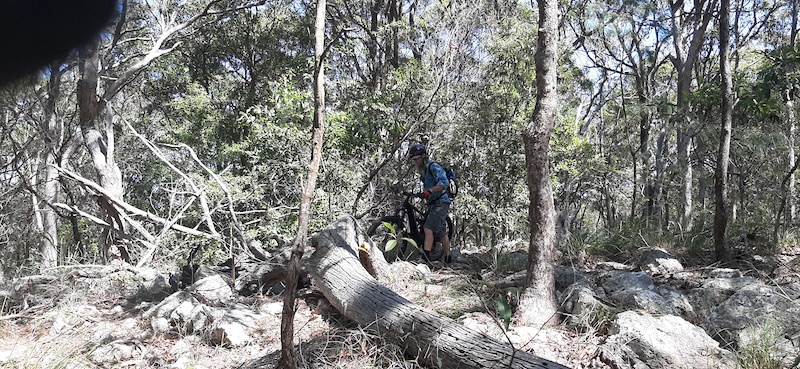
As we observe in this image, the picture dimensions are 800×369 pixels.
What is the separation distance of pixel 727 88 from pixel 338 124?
551cm

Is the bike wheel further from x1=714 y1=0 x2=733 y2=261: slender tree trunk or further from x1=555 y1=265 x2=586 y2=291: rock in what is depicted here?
x1=714 y1=0 x2=733 y2=261: slender tree trunk

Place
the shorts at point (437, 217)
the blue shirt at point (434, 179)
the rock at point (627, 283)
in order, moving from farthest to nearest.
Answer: the shorts at point (437, 217) → the blue shirt at point (434, 179) → the rock at point (627, 283)

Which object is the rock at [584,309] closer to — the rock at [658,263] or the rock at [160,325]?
the rock at [658,263]

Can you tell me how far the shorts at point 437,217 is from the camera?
6.02 meters

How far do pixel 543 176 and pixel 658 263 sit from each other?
213 centimetres

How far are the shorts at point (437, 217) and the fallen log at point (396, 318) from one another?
48.7 inches

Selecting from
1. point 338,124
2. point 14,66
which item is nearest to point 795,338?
point 14,66

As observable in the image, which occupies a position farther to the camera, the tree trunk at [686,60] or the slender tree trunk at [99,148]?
the tree trunk at [686,60]

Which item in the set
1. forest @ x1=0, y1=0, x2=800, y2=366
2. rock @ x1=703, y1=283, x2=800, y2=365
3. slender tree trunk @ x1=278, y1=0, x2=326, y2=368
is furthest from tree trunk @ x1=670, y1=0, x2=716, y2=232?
slender tree trunk @ x1=278, y1=0, x2=326, y2=368

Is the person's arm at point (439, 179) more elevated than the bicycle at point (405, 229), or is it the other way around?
the person's arm at point (439, 179)

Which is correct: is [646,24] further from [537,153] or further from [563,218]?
[537,153]

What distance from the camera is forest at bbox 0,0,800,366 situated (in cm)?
543

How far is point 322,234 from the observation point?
4.92m

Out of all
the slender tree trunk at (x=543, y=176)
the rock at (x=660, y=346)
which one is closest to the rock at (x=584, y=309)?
the slender tree trunk at (x=543, y=176)
